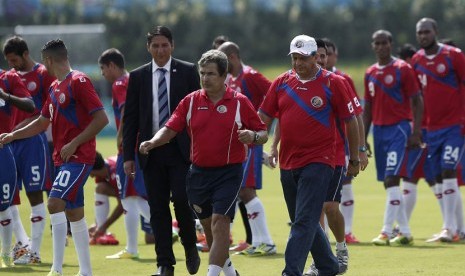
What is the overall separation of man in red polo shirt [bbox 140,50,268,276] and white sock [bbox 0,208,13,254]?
3.25m

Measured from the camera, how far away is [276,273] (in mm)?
12320

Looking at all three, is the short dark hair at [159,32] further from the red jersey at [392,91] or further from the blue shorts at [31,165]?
the red jersey at [392,91]

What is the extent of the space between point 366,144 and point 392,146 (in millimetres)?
2043

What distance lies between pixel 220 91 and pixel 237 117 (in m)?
0.29

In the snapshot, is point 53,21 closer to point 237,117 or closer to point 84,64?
point 84,64

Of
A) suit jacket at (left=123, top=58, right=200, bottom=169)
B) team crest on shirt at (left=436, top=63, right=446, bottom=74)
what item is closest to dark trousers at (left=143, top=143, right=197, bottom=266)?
suit jacket at (left=123, top=58, right=200, bottom=169)

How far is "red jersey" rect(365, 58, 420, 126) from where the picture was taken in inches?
607

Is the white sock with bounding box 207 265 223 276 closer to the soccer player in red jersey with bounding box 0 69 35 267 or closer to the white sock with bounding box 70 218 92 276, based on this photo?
the white sock with bounding box 70 218 92 276

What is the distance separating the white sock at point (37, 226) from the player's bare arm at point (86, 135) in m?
2.63

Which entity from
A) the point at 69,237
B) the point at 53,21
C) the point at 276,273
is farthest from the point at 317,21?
the point at 276,273

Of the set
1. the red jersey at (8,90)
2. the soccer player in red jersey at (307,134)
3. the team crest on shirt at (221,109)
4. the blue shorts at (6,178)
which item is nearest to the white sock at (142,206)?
the blue shorts at (6,178)

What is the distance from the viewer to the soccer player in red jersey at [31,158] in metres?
13.8

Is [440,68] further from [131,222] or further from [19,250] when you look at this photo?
[19,250]

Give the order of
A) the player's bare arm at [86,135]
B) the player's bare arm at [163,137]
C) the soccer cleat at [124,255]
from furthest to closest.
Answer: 1. the soccer cleat at [124,255]
2. the player's bare arm at [86,135]
3. the player's bare arm at [163,137]
